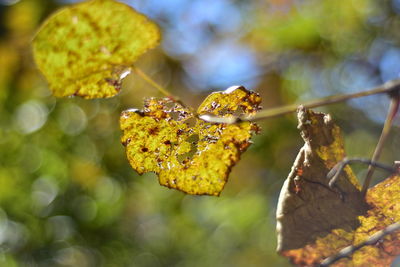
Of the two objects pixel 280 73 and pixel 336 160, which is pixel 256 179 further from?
pixel 336 160

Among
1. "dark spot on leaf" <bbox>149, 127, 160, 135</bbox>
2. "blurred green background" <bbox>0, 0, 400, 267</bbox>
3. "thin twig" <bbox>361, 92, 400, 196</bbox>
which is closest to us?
"thin twig" <bbox>361, 92, 400, 196</bbox>

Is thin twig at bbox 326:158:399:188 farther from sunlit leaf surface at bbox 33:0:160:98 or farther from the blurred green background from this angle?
the blurred green background

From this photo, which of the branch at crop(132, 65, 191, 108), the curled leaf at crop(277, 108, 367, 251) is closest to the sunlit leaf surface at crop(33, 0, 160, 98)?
the branch at crop(132, 65, 191, 108)

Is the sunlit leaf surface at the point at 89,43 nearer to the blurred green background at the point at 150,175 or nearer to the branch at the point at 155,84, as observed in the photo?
the branch at the point at 155,84

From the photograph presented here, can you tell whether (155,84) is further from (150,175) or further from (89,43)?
(150,175)

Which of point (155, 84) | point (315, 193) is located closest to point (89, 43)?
point (155, 84)

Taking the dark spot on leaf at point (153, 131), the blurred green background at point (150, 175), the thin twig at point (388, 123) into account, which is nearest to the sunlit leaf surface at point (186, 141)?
the dark spot on leaf at point (153, 131)
